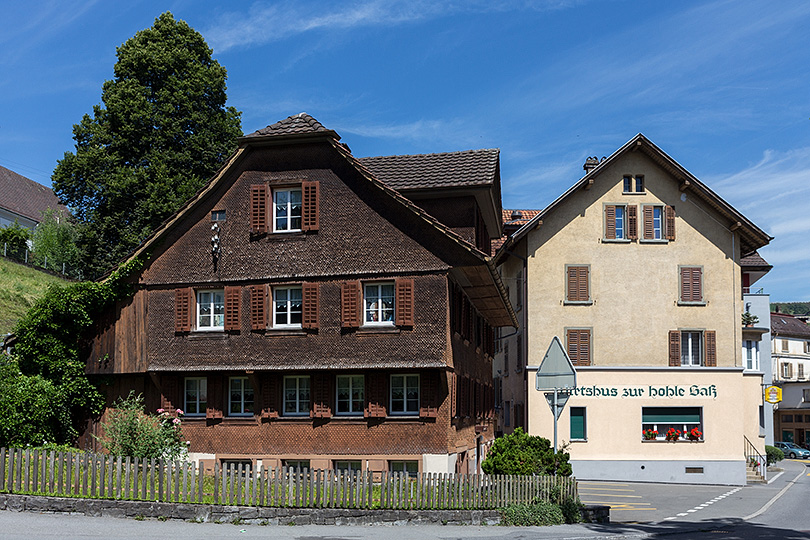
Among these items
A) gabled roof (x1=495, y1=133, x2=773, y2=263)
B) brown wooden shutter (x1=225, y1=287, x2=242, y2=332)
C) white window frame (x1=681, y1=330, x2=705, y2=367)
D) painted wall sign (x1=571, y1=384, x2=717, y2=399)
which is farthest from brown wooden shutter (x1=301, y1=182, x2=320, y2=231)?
white window frame (x1=681, y1=330, x2=705, y2=367)

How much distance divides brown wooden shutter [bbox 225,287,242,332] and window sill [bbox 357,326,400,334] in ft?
11.9

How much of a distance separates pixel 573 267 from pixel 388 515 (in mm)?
21166

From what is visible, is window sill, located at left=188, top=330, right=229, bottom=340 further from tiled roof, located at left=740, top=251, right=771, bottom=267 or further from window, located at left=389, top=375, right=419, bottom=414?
tiled roof, located at left=740, top=251, right=771, bottom=267

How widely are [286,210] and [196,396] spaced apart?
19.2ft

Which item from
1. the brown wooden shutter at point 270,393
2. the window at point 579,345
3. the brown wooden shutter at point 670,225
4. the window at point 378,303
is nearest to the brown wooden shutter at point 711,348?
the brown wooden shutter at point 670,225

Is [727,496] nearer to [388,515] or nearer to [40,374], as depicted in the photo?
[388,515]

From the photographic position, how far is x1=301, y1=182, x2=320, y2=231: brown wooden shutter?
2473cm

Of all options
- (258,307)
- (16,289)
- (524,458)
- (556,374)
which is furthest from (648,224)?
(16,289)

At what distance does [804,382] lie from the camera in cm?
8338

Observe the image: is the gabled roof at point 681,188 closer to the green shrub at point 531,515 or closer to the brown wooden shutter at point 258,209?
the brown wooden shutter at point 258,209

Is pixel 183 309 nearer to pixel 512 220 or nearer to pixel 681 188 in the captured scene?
pixel 681 188

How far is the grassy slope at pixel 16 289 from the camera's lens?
42.3 meters

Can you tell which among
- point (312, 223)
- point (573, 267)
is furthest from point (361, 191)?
point (573, 267)

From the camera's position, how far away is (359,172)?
80.1 ft
